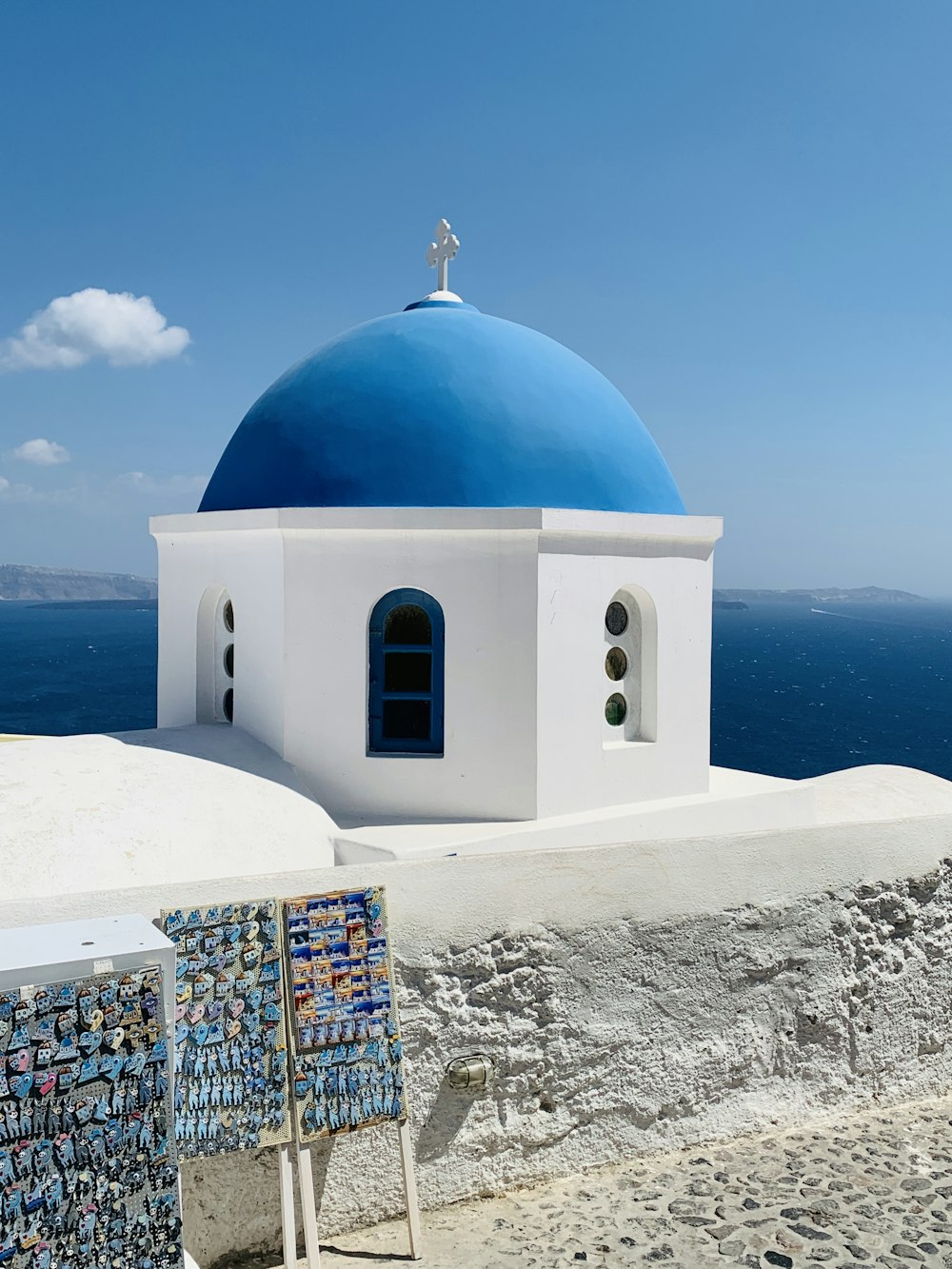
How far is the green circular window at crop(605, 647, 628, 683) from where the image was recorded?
27.1 ft

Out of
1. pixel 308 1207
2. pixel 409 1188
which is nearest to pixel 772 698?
pixel 409 1188

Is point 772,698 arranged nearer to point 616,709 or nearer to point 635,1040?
point 616,709

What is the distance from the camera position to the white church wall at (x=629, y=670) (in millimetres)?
7566

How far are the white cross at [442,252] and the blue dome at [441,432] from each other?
0.87 metres

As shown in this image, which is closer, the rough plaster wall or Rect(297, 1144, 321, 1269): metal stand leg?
Rect(297, 1144, 321, 1269): metal stand leg

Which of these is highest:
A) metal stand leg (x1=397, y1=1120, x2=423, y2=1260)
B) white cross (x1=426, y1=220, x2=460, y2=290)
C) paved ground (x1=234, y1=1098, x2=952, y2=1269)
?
white cross (x1=426, y1=220, x2=460, y2=290)

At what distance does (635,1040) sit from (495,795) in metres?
2.22

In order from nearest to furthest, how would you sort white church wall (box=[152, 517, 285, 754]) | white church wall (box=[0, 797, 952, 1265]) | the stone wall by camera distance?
white church wall (box=[0, 797, 952, 1265]) → the stone wall → white church wall (box=[152, 517, 285, 754])

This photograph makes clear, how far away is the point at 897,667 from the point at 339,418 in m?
93.7

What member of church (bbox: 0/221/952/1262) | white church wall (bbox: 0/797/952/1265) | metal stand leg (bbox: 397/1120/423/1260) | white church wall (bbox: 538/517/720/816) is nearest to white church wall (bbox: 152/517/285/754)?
church (bbox: 0/221/952/1262)

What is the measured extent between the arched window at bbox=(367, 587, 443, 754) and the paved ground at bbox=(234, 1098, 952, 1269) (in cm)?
320

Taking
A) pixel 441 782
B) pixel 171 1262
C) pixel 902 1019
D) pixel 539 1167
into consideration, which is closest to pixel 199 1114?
pixel 171 1262

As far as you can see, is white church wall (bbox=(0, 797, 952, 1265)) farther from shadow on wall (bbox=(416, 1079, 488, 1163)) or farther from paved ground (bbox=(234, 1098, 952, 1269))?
paved ground (bbox=(234, 1098, 952, 1269))

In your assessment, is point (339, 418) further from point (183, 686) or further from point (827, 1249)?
point (827, 1249)
